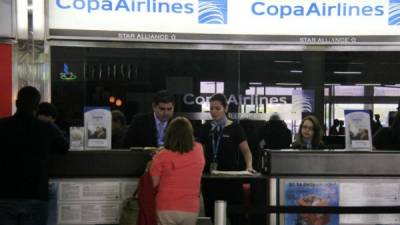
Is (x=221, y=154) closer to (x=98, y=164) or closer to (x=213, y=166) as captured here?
(x=213, y=166)

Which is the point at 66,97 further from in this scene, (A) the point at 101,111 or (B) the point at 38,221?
(B) the point at 38,221

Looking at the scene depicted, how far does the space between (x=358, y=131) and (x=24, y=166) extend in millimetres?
2683

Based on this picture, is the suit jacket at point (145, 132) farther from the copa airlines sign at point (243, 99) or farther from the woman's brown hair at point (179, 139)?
the copa airlines sign at point (243, 99)

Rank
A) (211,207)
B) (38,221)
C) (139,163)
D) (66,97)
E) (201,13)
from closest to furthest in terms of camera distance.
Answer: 1. (38,221)
2. (139,163)
3. (211,207)
4. (201,13)
5. (66,97)

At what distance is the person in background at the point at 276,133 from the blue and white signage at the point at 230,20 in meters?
2.04

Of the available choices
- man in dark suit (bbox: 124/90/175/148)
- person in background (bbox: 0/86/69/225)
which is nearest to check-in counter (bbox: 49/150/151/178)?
man in dark suit (bbox: 124/90/175/148)

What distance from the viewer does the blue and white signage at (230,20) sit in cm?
501

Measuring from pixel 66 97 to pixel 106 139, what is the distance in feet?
7.97

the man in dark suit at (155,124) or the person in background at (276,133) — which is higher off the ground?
the man in dark suit at (155,124)

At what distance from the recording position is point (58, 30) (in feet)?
16.3

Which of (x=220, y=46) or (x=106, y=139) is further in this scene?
(x=220, y=46)

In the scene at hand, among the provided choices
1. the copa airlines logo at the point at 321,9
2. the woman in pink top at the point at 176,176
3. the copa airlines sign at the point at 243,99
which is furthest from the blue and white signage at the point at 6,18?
the copa airlines sign at the point at 243,99

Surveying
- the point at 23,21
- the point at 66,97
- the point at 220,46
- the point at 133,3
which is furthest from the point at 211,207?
the point at 66,97

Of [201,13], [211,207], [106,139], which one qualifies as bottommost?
[211,207]
